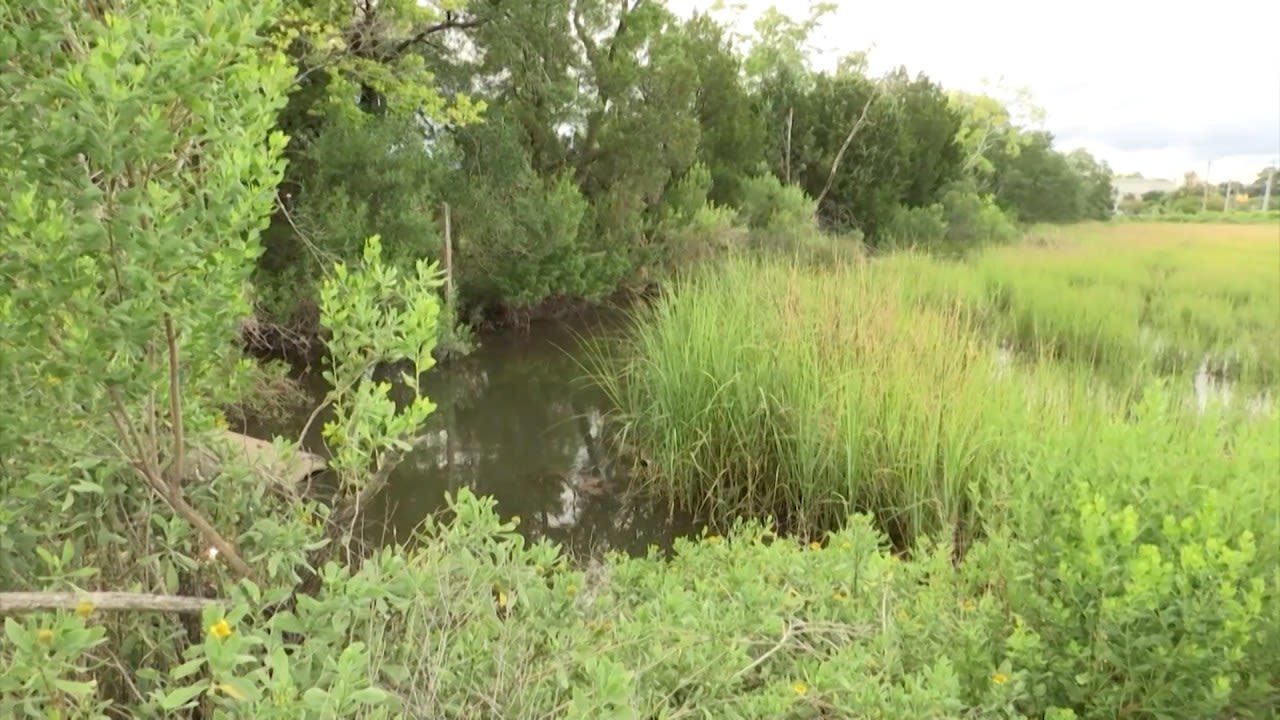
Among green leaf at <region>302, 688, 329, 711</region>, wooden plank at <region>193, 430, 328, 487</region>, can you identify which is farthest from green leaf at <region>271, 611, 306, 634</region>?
wooden plank at <region>193, 430, 328, 487</region>

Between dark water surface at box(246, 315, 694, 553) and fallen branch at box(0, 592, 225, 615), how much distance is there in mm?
2966

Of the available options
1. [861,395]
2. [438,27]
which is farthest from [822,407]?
[438,27]

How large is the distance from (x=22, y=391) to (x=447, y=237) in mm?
7905

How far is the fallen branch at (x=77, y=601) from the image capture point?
131 cm

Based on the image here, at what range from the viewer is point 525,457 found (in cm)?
638

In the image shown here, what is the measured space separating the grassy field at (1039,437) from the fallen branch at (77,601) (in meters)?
1.69

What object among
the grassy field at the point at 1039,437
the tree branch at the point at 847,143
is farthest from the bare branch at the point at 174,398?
the tree branch at the point at 847,143

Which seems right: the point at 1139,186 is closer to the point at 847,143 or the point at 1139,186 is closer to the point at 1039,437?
the point at 847,143

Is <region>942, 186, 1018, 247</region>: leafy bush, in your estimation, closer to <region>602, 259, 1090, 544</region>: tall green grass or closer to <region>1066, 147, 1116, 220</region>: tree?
<region>1066, 147, 1116, 220</region>: tree

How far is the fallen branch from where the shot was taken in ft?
4.29

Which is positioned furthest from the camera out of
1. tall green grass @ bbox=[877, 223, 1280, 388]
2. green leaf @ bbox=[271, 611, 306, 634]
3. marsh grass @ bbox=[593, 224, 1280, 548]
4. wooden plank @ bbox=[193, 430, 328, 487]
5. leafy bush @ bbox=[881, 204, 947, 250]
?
leafy bush @ bbox=[881, 204, 947, 250]

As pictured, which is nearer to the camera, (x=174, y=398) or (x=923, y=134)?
(x=174, y=398)

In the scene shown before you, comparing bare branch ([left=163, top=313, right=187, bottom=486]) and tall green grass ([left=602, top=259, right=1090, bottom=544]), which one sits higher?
bare branch ([left=163, top=313, right=187, bottom=486])

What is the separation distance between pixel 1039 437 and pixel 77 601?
3.45 metres
